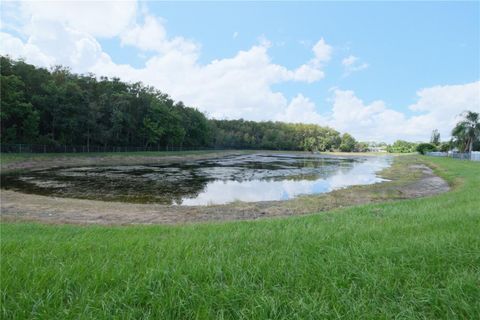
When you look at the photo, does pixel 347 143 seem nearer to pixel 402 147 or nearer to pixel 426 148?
pixel 402 147

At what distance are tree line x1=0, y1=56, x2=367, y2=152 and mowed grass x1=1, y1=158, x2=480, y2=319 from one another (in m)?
38.7

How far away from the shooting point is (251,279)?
299 cm

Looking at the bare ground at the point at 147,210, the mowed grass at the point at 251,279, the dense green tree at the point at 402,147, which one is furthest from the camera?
the dense green tree at the point at 402,147

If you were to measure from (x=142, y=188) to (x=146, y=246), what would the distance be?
14.6 m

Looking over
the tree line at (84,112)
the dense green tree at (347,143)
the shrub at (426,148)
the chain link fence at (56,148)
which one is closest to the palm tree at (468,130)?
the shrub at (426,148)

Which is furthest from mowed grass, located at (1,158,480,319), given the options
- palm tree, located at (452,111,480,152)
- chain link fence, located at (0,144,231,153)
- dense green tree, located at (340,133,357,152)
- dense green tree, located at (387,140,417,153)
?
dense green tree, located at (387,140,417,153)

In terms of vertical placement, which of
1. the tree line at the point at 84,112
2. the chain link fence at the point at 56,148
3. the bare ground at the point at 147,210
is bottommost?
the bare ground at the point at 147,210

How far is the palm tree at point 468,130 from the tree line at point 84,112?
61104mm

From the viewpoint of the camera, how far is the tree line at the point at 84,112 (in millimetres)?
35031

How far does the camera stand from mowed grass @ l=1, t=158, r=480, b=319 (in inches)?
95.3

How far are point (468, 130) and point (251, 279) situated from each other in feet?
223

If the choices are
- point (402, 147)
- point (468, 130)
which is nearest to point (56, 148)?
point (468, 130)

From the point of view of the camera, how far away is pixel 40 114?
38500mm

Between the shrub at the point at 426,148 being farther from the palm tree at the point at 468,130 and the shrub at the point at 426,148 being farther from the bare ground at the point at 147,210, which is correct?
the bare ground at the point at 147,210
